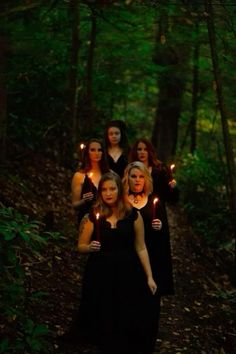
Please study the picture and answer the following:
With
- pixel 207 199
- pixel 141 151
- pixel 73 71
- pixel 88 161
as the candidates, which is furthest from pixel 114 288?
pixel 207 199

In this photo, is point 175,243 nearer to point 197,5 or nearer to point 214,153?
point 197,5

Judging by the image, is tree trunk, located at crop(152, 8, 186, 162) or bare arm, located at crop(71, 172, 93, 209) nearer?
bare arm, located at crop(71, 172, 93, 209)

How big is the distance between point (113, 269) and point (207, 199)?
9.12m

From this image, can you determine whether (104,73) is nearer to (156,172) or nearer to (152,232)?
(156,172)

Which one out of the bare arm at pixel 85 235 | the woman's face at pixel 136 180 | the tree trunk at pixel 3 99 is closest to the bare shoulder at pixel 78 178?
the woman's face at pixel 136 180

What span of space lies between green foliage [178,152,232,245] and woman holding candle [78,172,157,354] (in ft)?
25.1

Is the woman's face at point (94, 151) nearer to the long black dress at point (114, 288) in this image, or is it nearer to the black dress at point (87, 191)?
the black dress at point (87, 191)

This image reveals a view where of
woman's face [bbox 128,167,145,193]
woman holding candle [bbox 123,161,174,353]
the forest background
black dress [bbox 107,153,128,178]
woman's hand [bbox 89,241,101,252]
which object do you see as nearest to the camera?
woman's hand [bbox 89,241,101,252]

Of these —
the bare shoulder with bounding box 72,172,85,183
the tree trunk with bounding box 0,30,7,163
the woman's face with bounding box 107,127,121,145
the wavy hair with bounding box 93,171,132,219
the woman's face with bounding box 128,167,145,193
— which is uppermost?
the tree trunk with bounding box 0,30,7,163

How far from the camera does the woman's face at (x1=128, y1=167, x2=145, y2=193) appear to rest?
22.5 ft

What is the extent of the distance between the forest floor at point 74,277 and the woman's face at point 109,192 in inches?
24.2

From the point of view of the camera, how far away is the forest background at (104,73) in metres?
8.74

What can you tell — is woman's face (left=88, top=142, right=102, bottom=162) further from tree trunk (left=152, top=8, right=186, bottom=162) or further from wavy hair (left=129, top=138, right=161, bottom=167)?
tree trunk (left=152, top=8, right=186, bottom=162)

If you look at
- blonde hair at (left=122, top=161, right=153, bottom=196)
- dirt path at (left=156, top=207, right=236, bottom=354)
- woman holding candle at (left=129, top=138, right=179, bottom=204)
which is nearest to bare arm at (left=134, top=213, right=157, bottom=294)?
blonde hair at (left=122, top=161, right=153, bottom=196)
